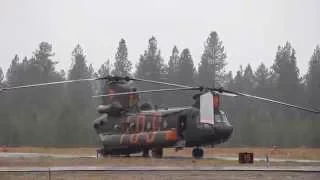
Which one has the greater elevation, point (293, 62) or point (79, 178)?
point (293, 62)

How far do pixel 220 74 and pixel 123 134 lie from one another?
220 ft

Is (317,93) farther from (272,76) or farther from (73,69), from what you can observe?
(73,69)

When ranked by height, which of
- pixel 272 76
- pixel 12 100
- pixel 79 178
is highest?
pixel 272 76

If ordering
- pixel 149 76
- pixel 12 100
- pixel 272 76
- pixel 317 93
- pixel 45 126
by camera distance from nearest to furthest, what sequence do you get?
pixel 45 126 < pixel 12 100 < pixel 317 93 < pixel 149 76 < pixel 272 76

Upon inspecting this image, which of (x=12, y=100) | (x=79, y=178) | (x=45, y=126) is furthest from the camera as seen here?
(x=12, y=100)

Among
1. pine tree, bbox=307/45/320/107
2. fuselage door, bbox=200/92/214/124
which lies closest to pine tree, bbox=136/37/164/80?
pine tree, bbox=307/45/320/107

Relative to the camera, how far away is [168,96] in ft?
293

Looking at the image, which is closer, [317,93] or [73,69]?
[317,93]

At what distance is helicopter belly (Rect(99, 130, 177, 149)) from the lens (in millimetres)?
39594

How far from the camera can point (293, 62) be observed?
332 feet

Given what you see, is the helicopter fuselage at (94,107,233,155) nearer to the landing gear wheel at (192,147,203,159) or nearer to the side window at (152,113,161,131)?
the side window at (152,113,161,131)

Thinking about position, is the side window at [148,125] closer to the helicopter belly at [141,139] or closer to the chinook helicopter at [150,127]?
the chinook helicopter at [150,127]

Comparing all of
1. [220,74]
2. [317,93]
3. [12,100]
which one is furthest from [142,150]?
[220,74]

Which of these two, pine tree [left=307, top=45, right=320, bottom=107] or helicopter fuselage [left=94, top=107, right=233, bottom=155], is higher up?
pine tree [left=307, top=45, right=320, bottom=107]
